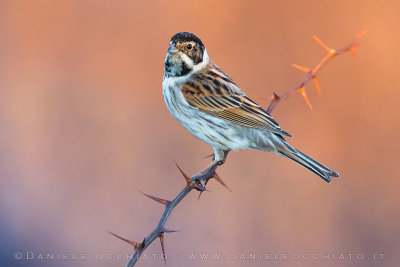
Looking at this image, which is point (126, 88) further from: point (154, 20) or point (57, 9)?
point (57, 9)

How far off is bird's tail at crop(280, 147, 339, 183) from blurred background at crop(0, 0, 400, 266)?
2.50 meters

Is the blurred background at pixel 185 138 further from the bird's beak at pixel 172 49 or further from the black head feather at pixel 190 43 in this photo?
the bird's beak at pixel 172 49

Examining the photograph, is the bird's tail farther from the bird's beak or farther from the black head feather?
the bird's beak

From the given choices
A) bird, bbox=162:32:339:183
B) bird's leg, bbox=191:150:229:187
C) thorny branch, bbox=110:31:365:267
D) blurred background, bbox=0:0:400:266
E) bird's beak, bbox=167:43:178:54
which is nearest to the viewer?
thorny branch, bbox=110:31:365:267

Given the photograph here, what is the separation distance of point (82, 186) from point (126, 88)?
1.49 metres

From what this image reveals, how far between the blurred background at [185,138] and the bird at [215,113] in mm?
2453

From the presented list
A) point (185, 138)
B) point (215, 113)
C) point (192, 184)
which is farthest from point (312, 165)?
point (185, 138)

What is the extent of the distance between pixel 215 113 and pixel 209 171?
3.21 ft

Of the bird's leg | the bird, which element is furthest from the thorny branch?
the bird

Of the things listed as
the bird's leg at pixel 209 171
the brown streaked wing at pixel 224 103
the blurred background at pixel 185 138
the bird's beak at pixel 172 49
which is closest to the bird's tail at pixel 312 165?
the brown streaked wing at pixel 224 103

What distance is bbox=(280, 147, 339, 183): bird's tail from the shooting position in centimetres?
436

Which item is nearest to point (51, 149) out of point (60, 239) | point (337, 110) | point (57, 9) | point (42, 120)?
point (42, 120)

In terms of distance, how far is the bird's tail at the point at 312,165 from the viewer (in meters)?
4.36

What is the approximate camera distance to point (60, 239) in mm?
7695
